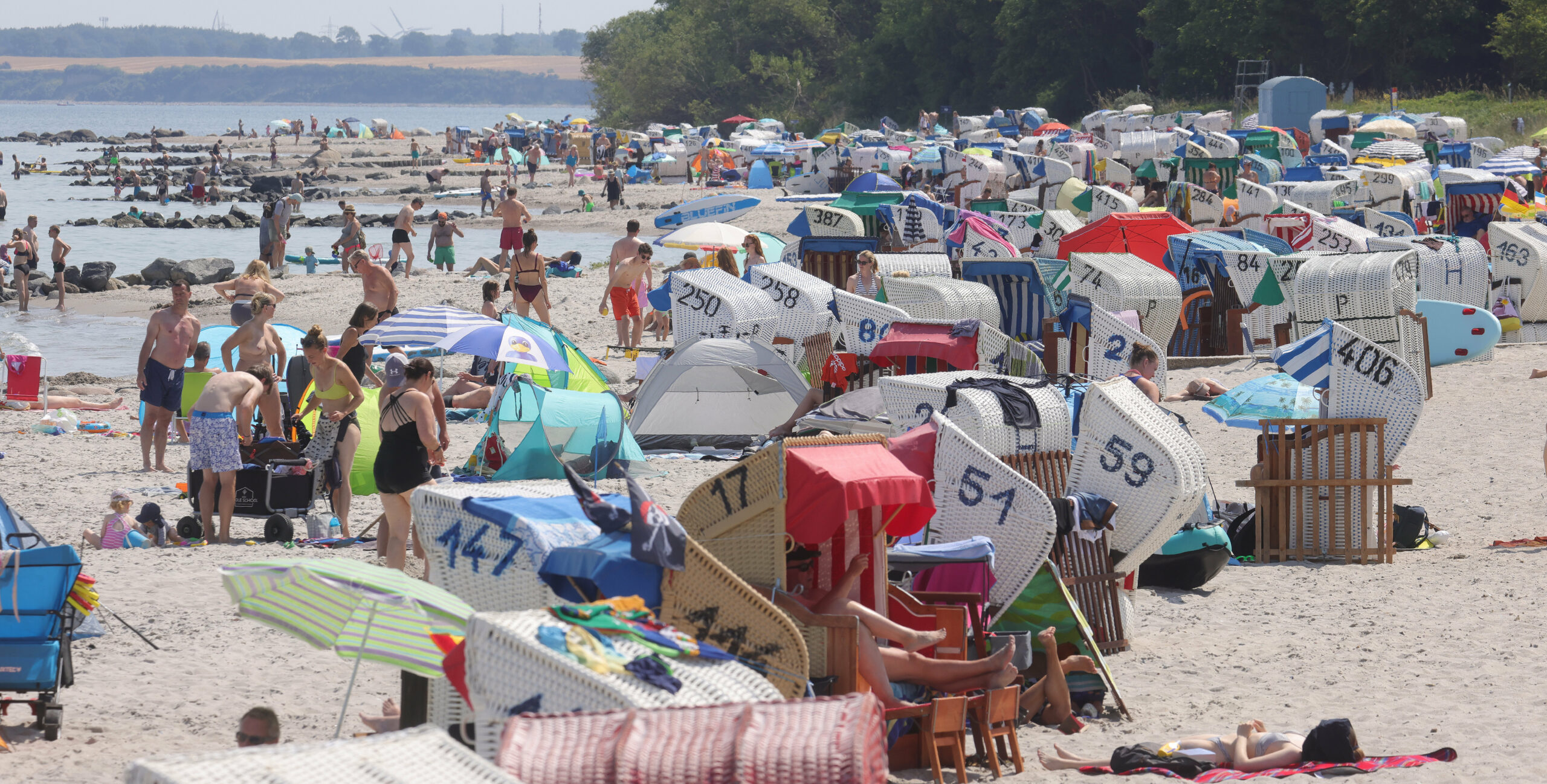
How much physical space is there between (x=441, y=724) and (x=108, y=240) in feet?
112

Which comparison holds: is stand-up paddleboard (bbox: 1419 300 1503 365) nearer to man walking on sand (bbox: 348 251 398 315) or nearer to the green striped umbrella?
man walking on sand (bbox: 348 251 398 315)

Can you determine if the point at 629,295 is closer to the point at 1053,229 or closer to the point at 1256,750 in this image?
the point at 1053,229

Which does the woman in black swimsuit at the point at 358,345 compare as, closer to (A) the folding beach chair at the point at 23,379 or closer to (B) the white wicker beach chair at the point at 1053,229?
(A) the folding beach chair at the point at 23,379

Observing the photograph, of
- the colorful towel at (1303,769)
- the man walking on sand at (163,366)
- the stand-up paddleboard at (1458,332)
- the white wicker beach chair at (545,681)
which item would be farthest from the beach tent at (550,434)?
the stand-up paddleboard at (1458,332)

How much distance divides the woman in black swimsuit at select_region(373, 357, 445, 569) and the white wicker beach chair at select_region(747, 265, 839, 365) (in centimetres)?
509

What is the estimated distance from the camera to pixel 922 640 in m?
5.41

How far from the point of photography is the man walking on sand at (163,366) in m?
10.7

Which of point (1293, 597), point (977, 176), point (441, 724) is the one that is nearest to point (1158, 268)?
→ point (1293, 597)

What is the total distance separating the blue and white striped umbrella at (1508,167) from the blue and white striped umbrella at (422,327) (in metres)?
18.7

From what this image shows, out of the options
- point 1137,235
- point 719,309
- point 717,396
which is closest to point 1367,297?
point 1137,235

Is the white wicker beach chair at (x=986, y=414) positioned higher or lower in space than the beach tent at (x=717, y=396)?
higher

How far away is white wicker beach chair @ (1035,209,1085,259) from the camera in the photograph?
17.2m

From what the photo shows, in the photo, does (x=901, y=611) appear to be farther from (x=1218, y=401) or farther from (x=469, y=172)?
(x=469, y=172)

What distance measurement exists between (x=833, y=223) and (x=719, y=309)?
6.34 meters
